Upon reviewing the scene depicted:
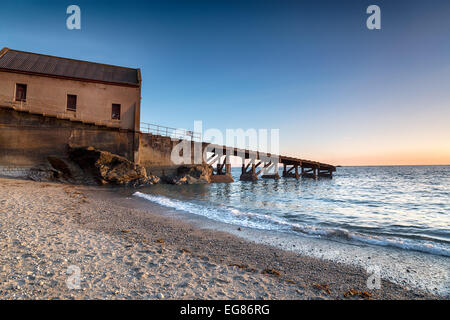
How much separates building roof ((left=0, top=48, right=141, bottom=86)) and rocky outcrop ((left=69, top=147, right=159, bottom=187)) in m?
7.12

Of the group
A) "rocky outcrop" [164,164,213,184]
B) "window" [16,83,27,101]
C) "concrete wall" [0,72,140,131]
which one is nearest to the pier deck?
"rocky outcrop" [164,164,213,184]

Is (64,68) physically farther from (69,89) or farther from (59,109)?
(59,109)

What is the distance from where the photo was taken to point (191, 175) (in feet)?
80.2

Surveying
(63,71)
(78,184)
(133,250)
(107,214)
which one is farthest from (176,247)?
(63,71)

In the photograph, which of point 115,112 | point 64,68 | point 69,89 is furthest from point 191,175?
point 64,68

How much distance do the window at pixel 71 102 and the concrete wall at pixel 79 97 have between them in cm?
22

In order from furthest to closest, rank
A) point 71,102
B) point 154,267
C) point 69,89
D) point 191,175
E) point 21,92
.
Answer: point 191,175, point 71,102, point 69,89, point 21,92, point 154,267

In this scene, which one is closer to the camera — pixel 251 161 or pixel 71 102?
pixel 71 102

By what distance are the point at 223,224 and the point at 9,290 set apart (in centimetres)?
581

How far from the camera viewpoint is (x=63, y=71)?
20.0 m

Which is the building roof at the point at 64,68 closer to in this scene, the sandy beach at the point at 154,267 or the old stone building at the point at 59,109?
the old stone building at the point at 59,109

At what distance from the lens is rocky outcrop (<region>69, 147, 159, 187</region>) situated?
18.0 meters

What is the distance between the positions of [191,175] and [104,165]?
29.7ft
